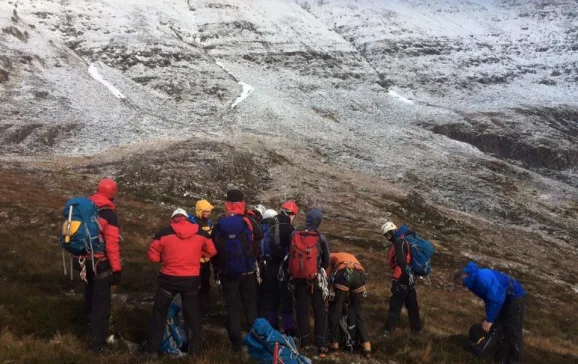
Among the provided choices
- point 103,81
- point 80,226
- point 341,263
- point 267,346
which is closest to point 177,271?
point 80,226

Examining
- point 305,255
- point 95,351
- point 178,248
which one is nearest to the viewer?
point 95,351

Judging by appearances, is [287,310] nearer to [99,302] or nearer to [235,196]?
[235,196]

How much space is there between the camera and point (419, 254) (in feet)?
36.4

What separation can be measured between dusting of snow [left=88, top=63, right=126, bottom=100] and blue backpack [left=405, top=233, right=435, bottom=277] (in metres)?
77.2

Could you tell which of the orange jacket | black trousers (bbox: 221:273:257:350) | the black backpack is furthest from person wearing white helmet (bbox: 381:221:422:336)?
black trousers (bbox: 221:273:257:350)

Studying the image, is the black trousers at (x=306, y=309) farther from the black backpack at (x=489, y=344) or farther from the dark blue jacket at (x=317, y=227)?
the black backpack at (x=489, y=344)

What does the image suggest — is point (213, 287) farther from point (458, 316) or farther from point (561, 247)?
point (561, 247)

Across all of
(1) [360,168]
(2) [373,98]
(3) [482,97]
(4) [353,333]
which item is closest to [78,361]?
(4) [353,333]

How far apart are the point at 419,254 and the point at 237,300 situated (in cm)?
486

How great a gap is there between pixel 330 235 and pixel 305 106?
65910 mm

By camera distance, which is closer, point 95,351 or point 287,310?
point 95,351

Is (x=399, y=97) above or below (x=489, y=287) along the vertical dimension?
below

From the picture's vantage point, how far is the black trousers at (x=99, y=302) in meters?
8.22

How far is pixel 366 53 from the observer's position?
146 metres
